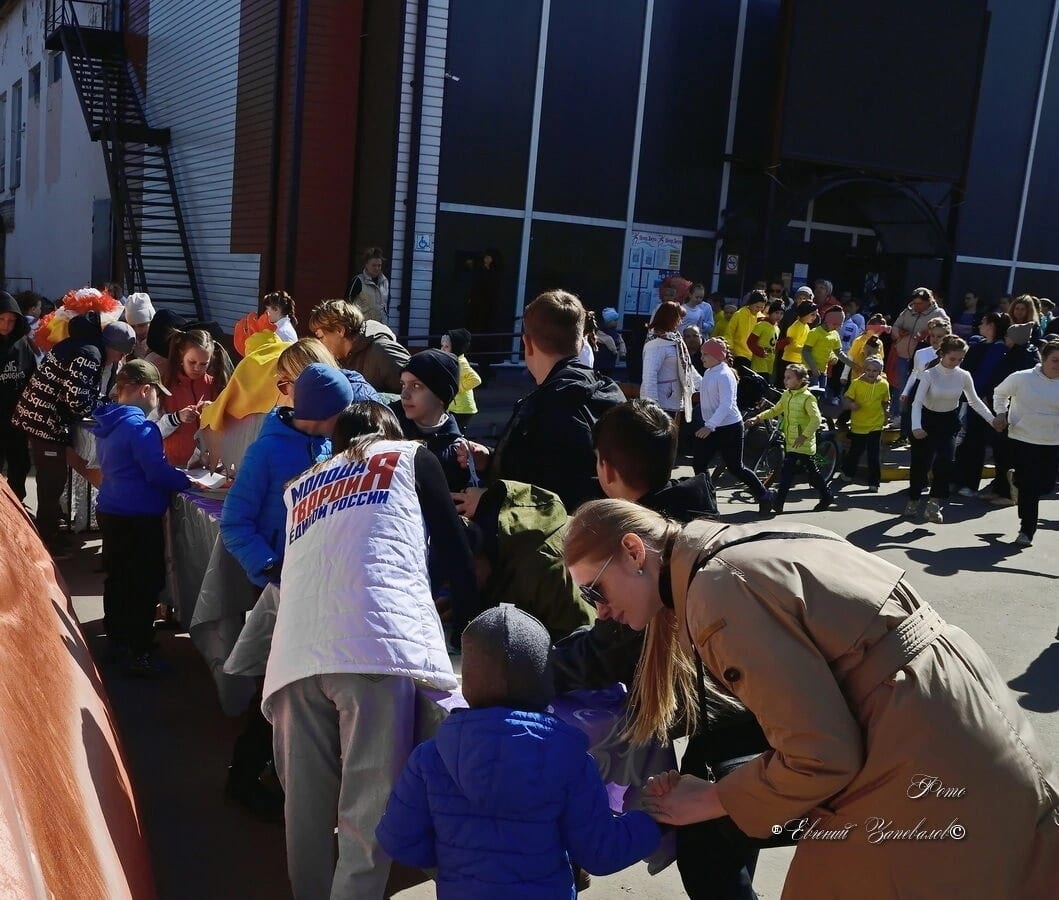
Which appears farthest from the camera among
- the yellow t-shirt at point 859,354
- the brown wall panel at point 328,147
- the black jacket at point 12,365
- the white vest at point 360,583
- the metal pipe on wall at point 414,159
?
the brown wall panel at point 328,147

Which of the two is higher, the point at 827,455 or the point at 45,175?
the point at 45,175

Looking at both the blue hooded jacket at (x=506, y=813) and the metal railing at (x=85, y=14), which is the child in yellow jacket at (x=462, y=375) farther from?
the metal railing at (x=85, y=14)

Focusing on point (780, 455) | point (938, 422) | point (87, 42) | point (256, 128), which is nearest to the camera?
point (938, 422)

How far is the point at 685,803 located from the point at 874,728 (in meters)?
0.55

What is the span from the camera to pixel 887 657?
1898 millimetres

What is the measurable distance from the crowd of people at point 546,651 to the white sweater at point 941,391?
6537 millimetres

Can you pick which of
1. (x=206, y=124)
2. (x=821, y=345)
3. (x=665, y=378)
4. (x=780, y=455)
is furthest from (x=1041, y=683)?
(x=206, y=124)

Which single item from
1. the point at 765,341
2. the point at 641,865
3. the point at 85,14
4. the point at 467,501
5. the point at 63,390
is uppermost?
the point at 85,14

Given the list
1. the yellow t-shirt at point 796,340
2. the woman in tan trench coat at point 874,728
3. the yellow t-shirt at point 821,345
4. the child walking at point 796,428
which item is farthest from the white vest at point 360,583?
the yellow t-shirt at point 821,345

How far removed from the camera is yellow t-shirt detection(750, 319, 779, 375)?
40.3 ft

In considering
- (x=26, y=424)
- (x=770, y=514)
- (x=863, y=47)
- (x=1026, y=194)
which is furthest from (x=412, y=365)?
(x=1026, y=194)

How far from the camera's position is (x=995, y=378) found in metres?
11.1

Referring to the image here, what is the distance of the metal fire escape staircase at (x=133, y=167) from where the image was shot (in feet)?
53.4

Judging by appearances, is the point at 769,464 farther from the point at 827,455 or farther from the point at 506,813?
the point at 506,813
